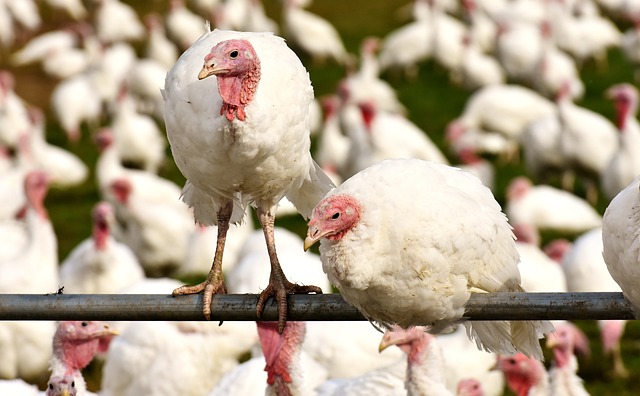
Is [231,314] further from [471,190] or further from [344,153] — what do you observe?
[344,153]

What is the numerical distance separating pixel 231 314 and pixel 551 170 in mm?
10278

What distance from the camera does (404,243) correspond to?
3811mm

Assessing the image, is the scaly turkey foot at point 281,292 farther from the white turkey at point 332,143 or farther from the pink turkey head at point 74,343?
the white turkey at point 332,143

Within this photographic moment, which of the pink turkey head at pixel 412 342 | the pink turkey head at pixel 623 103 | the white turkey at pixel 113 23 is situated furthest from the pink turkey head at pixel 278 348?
the white turkey at pixel 113 23

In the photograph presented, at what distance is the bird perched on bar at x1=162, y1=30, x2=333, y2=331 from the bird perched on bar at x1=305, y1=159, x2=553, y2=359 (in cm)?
35

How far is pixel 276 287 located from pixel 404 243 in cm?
63

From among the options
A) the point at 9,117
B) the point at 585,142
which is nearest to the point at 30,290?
the point at 585,142

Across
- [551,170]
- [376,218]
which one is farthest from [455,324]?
[551,170]

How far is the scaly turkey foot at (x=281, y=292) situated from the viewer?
401 cm

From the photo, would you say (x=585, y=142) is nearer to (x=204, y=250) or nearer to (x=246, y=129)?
(x=204, y=250)

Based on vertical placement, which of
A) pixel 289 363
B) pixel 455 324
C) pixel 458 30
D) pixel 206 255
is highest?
pixel 455 324

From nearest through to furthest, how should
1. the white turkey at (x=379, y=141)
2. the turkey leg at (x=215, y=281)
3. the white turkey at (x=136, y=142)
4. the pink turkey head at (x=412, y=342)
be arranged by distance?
the turkey leg at (x=215, y=281)
the pink turkey head at (x=412, y=342)
the white turkey at (x=379, y=141)
the white turkey at (x=136, y=142)

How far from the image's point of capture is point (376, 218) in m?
3.82

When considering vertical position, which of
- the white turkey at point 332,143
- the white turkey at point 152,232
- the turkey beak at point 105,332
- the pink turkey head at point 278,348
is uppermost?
the pink turkey head at point 278,348
